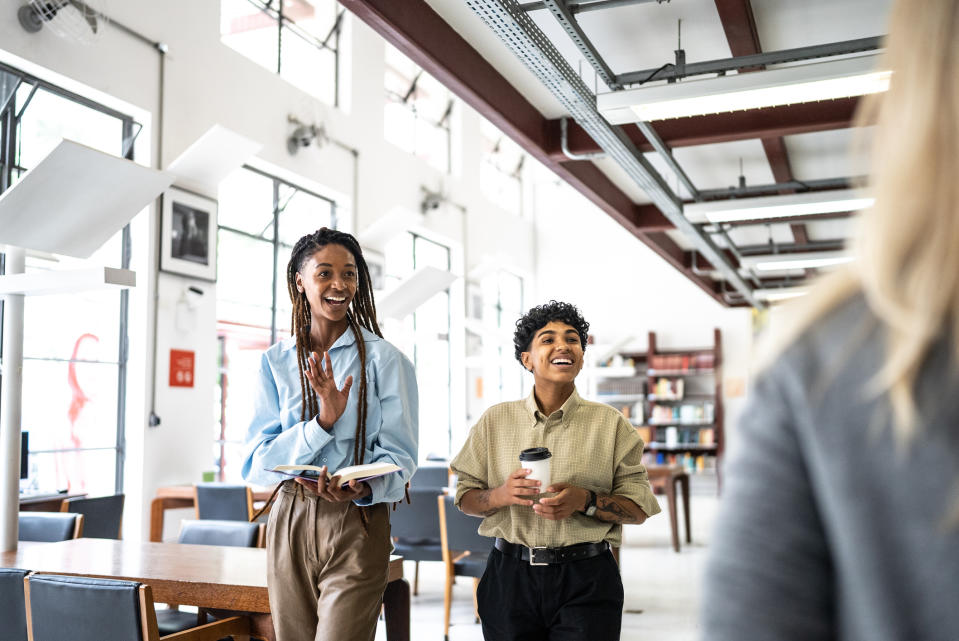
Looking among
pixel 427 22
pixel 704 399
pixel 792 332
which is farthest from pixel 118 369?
pixel 704 399

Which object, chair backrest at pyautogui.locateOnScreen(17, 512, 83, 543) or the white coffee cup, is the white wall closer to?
chair backrest at pyautogui.locateOnScreen(17, 512, 83, 543)

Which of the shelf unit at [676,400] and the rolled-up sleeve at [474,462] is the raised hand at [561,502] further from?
Result: the shelf unit at [676,400]

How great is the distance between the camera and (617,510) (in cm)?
221

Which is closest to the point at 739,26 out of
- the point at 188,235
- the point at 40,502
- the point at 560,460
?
the point at 560,460

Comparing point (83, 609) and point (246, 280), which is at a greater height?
point (246, 280)

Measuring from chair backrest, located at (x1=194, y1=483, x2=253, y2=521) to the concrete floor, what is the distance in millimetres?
1041

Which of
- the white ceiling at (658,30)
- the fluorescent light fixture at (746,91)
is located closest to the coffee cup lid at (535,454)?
the white ceiling at (658,30)

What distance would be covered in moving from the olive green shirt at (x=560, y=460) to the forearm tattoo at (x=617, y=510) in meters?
0.02

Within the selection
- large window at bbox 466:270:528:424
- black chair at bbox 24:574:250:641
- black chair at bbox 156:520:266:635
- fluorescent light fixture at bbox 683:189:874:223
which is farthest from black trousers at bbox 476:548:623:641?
large window at bbox 466:270:528:424

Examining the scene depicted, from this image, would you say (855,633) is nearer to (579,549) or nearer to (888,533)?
(888,533)

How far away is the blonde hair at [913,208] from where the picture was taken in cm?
53

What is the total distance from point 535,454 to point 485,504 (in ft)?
0.74

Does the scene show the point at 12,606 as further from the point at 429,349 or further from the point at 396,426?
the point at 429,349

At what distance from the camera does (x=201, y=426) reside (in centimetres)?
707
